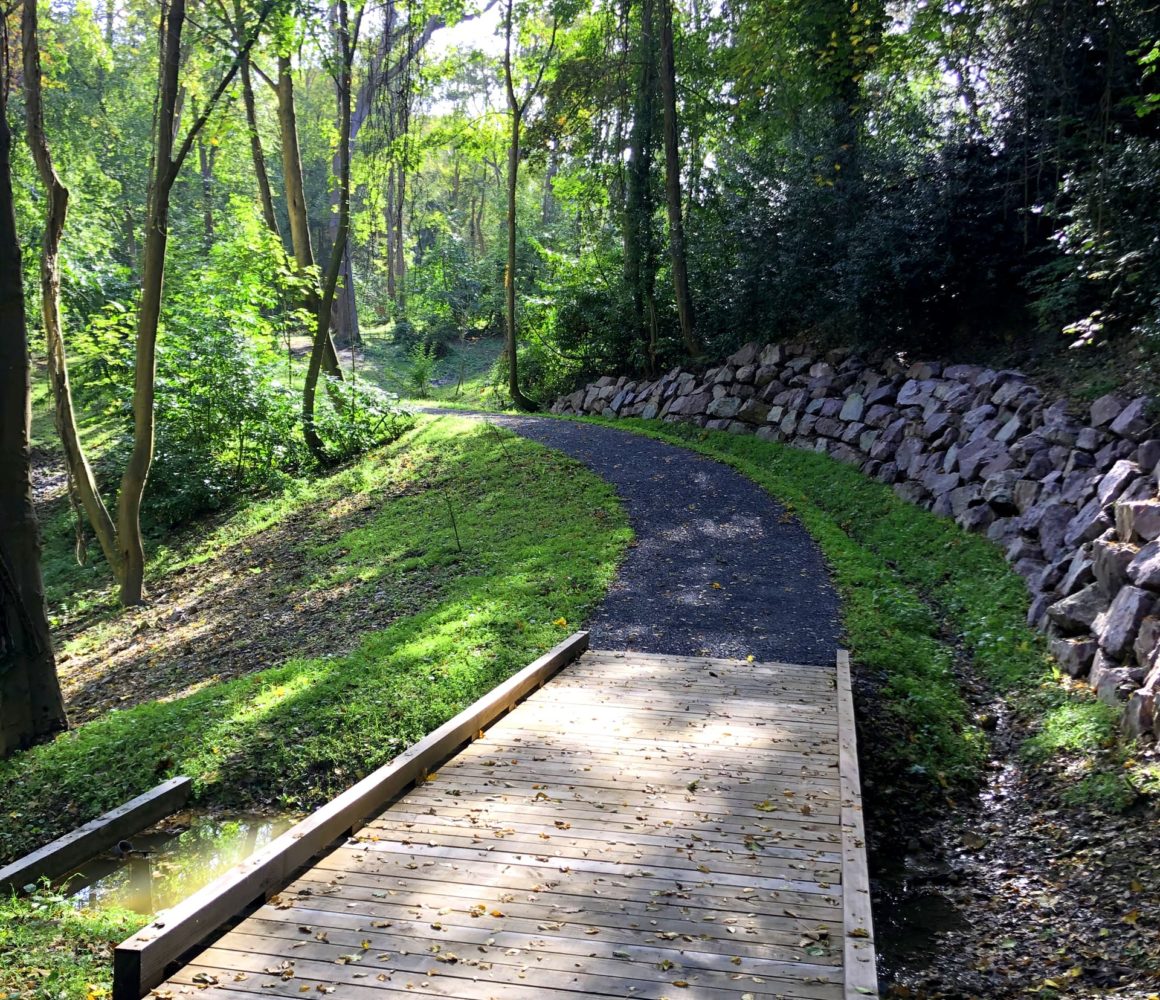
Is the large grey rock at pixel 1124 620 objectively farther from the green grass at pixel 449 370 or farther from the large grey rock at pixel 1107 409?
the green grass at pixel 449 370

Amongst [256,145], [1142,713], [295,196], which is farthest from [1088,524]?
[256,145]

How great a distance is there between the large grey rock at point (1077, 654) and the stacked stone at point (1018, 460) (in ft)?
0.05

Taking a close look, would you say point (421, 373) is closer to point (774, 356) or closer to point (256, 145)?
point (256, 145)

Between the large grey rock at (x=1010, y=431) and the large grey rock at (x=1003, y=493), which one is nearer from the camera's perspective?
the large grey rock at (x=1003, y=493)

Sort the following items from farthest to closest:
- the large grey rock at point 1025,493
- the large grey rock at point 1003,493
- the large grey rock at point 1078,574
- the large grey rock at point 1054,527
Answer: the large grey rock at point 1003,493, the large grey rock at point 1025,493, the large grey rock at point 1054,527, the large grey rock at point 1078,574

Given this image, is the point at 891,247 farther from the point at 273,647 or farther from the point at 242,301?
the point at 242,301

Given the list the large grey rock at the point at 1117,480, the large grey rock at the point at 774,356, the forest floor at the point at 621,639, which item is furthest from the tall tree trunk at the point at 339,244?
the large grey rock at the point at 1117,480

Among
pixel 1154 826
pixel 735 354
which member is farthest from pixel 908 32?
pixel 1154 826

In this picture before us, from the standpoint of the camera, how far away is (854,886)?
366cm

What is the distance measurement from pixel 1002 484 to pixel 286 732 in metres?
7.56

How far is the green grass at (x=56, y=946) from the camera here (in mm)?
3781

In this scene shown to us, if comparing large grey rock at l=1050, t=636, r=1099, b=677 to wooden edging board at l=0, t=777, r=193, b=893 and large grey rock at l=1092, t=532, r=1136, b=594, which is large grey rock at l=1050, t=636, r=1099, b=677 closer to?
large grey rock at l=1092, t=532, r=1136, b=594

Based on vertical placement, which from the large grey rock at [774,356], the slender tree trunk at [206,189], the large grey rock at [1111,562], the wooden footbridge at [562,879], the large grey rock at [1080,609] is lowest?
the wooden footbridge at [562,879]

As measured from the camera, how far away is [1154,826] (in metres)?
4.71
